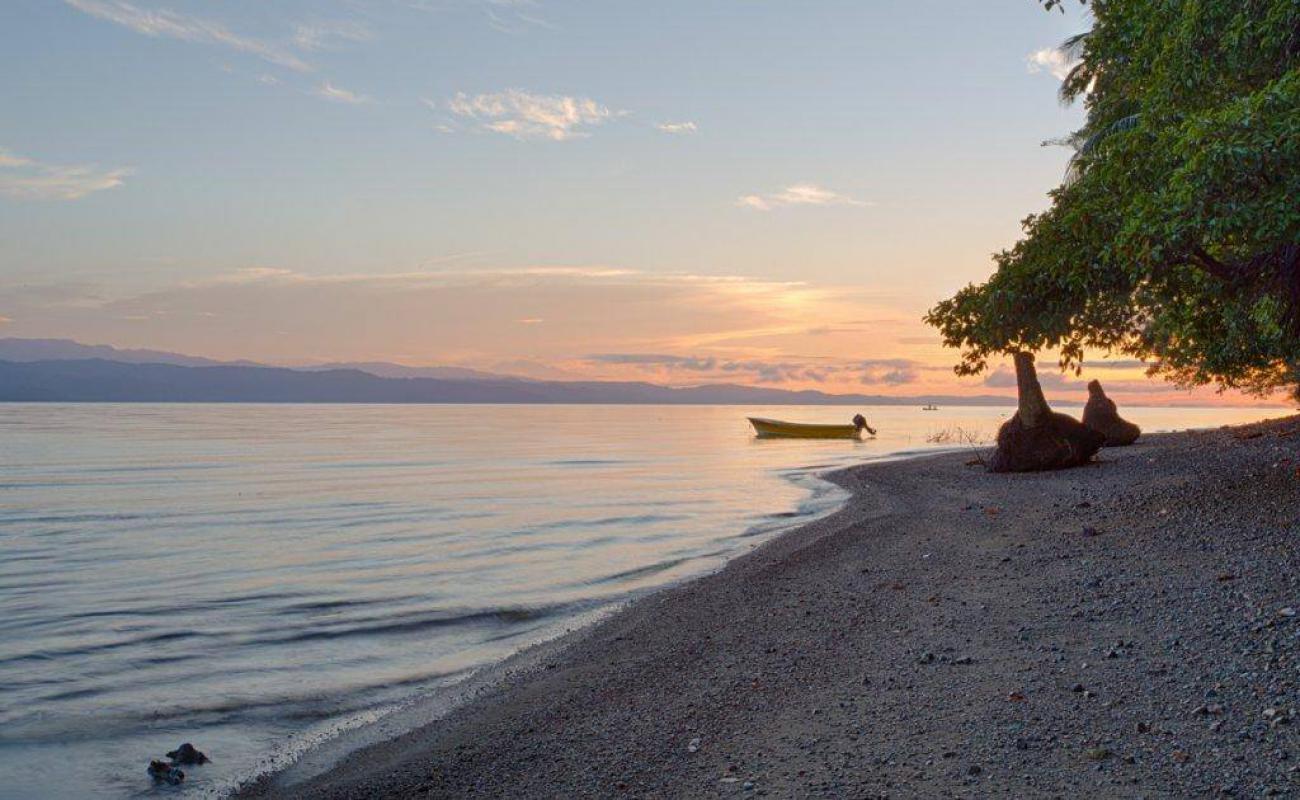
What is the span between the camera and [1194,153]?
→ 9789 millimetres

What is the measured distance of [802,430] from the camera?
262 feet

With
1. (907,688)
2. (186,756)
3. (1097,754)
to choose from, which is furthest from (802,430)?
(1097,754)

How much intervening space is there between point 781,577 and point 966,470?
62.7ft

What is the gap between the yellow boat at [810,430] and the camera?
76.2m

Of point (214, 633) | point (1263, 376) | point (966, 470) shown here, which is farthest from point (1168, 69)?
point (1263, 376)

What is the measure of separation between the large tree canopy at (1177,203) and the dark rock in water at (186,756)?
11.2 metres

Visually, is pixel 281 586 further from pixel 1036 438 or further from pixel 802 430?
pixel 802 430

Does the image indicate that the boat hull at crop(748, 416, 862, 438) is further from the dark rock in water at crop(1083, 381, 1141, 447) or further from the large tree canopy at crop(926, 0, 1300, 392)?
the large tree canopy at crop(926, 0, 1300, 392)

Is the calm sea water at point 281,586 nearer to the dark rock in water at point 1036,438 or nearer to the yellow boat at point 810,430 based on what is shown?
the dark rock in water at point 1036,438

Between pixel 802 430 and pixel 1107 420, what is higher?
pixel 1107 420

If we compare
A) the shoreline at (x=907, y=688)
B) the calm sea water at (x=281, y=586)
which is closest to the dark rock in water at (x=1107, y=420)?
the calm sea water at (x=281, y=586)

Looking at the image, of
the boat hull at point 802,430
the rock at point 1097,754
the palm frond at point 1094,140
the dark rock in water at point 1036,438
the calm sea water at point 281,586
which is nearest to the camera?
the rock at point 1097,754

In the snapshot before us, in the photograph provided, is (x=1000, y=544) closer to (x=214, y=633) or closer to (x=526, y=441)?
(x=214, y=633)

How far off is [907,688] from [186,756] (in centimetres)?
A: 650
